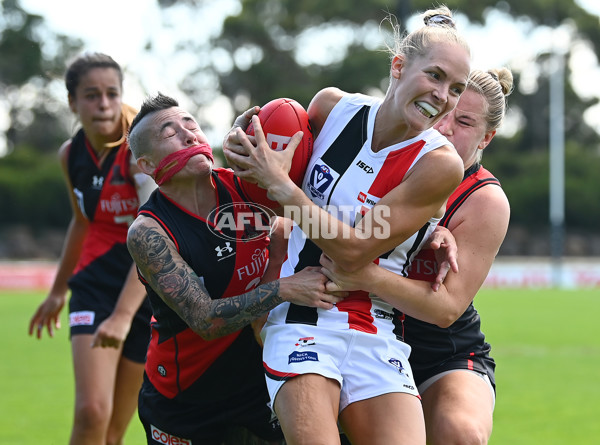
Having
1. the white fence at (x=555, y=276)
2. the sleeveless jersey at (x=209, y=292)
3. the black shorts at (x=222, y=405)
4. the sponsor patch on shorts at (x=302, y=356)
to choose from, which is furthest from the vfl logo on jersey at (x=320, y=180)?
the white fence at (x=555, y=276)

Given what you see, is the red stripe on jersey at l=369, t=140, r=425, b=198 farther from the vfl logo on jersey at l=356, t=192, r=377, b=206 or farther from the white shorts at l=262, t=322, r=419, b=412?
the white shorts at l=262, t=322, r=419, b=412

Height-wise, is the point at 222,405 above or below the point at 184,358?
below

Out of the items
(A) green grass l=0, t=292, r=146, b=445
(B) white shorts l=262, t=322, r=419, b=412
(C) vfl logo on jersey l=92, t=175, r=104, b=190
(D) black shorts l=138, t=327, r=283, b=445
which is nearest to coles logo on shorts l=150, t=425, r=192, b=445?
(D) black shorts l=138, t=327, r=283, b=445

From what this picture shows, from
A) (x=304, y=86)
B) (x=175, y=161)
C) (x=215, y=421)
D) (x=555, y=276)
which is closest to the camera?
(x=175, y=161)

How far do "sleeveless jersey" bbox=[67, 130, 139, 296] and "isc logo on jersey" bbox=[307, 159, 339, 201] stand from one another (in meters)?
2.10

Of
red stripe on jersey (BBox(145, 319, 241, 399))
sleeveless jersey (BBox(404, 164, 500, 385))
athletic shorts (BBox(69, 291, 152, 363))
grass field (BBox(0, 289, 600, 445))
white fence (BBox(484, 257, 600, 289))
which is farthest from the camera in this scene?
white fence (BBox(484, 257, 600, 289))

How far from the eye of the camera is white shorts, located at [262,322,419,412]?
10.9 ft

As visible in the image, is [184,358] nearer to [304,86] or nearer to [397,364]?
[397,364]

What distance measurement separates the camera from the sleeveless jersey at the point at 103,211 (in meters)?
5.39

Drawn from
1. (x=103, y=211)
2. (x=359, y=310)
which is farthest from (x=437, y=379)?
(x=103, y=211)

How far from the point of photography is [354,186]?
11.5 feet

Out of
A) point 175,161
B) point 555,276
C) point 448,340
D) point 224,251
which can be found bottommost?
point 555,276

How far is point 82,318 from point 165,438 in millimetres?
1600

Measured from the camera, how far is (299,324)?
11.3ft
